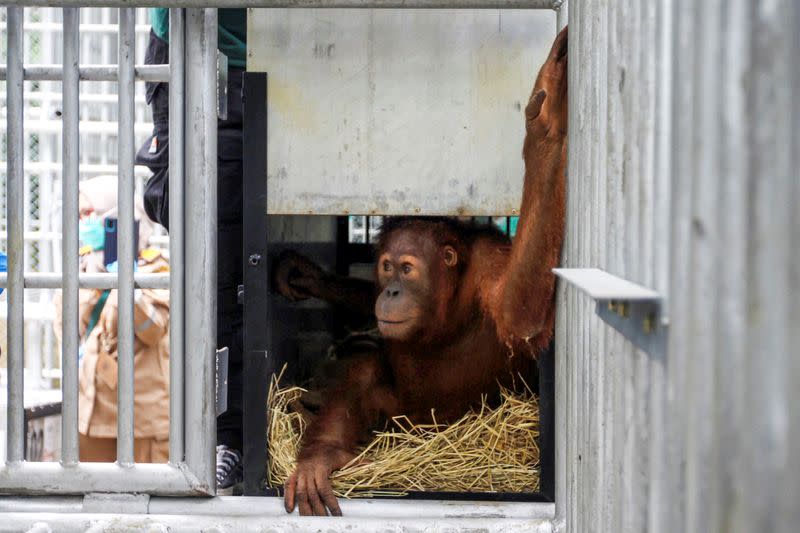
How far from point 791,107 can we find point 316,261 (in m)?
3.00

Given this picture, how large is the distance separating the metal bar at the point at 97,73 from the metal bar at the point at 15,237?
0.06 m

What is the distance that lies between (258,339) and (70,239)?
1.91 feet

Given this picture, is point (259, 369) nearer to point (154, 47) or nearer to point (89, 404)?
point (154, 47)

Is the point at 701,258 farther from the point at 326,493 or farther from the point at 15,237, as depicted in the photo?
the point at 15,237

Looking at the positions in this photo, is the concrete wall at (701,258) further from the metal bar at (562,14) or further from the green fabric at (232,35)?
the green fabric at (232,35)

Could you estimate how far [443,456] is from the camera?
2.97 metres

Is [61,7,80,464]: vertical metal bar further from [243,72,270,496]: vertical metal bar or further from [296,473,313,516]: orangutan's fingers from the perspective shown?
[296,473,313,516]: orangutan's fingers

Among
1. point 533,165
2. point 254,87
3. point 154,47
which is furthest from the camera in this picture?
point 154,47

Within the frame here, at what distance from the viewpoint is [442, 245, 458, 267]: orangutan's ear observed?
338 centimetres

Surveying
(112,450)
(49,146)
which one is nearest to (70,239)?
(112,450)

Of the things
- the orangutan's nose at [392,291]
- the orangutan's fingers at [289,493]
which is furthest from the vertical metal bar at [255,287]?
the orangutan's nose at [392,291]

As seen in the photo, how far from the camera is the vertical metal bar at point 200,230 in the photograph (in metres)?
2.57

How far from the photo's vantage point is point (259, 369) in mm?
2750

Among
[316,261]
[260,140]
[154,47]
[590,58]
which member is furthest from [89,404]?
[590,58]
